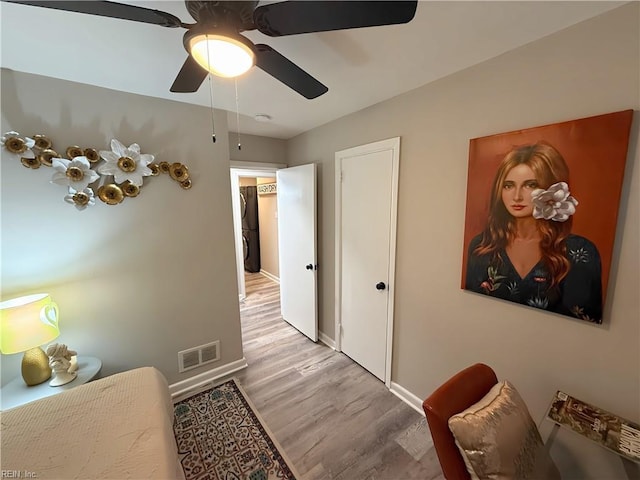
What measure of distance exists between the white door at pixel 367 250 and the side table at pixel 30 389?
198 cm

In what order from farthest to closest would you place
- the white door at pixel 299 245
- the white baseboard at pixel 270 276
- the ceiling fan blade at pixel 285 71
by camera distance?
1. the white baseboard at pixel 270 276
2. the white door at pixel 299 245
3. the ceiling fan blade at pixel 285 71

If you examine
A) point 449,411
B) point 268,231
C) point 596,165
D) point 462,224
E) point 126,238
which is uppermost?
point 596,165

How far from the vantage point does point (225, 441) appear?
5.67ft

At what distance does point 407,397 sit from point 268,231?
3933mm

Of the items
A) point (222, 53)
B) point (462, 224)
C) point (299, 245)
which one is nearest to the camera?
point (222, 53)

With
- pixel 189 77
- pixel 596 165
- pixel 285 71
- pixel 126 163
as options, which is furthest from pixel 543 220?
pixel 126 163

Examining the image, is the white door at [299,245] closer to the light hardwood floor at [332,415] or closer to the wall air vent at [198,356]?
the light hardwood floor at [332,415]

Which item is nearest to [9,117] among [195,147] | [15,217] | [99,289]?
[15,217]

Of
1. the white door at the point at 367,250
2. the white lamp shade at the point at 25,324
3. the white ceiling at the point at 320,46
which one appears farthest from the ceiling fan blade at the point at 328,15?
the white lamp shade at the point at 25,324

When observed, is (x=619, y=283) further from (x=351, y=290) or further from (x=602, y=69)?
(x=351, y=290)

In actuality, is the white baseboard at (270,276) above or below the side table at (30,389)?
below

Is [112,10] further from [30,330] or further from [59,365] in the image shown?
[59,365]

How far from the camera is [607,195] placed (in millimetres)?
1095

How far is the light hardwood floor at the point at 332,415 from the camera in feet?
5.21
